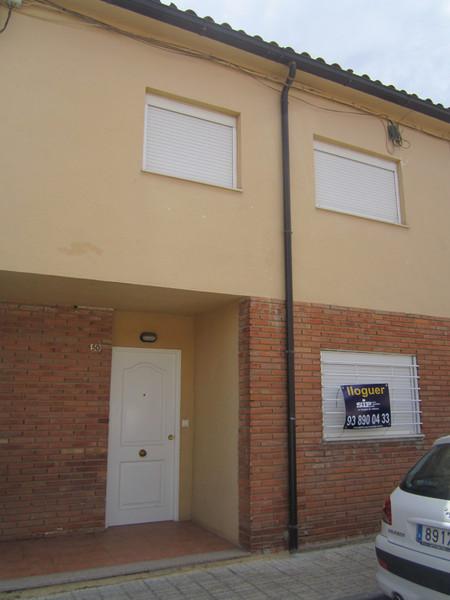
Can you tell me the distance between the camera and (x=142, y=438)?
7.54 metres

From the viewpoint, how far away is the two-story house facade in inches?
227

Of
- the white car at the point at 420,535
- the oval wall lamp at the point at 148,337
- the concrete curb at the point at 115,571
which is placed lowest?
the concrete curb at the point at 115,571

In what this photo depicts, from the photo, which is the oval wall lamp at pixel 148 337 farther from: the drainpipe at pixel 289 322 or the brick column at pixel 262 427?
the drainpipe at pixel 289 322

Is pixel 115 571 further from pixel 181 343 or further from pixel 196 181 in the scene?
pixel 196 181

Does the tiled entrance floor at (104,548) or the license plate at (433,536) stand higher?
the license plate at (433,536)

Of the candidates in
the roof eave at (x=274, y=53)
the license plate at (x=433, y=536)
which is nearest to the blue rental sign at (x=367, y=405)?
the license plate at (x=433, y=536)

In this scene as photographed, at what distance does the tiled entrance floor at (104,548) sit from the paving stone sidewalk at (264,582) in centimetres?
55

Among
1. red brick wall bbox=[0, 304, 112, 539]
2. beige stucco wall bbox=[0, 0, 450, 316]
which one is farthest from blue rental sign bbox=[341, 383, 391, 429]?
red brick wall bbox=[0, 304, 112, 539]

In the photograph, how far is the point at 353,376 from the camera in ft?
23.4

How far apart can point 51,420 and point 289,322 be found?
132 inches

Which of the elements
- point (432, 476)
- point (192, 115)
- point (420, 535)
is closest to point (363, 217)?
point (192, 115)

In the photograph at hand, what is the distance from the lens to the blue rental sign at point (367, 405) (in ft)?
22.5

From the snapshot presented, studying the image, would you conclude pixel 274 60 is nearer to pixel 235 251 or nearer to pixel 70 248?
pixel 235 251

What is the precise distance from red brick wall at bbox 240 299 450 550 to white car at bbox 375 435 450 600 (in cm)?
194
